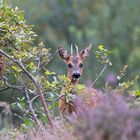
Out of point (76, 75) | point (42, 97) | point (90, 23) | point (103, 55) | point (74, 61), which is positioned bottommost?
point (42, 97)

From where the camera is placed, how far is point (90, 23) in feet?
161

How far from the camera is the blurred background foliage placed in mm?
43594

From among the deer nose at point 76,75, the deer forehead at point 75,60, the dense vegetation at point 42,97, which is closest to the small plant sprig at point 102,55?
the dense vegetation at point 42,97

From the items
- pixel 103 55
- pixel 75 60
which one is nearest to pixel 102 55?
pixel 103 55

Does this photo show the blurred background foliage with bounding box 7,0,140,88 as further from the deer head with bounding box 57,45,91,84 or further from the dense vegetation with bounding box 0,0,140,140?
the dense vegetation with bounding box 0,0,140,140

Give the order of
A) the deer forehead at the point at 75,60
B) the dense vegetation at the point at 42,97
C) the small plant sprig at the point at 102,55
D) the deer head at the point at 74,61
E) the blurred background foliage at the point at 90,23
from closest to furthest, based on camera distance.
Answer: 1. the dense vegetation at the point at 42,97
2. the small plant sprig at the point at 102,55
3. the deer head at the point at 74,61
4. the deer forehead at the point at 75,60
5. the blurred background foliage at the point at 90,23

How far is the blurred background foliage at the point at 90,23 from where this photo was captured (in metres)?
43.6

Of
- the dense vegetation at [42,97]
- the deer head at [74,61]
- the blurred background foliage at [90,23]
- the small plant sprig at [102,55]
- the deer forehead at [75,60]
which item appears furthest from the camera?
the blurred background foliage at [90,23]

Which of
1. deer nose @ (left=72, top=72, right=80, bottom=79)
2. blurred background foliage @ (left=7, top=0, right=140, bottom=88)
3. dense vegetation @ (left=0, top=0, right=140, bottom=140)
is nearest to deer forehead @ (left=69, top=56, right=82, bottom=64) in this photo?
deer nose @ (left=72, top=72, right=80, bottom=79)

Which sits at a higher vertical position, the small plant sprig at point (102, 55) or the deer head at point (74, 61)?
the deer head at point (74, 61)

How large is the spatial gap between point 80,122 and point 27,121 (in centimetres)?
322

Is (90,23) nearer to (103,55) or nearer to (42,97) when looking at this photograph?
(103,55)

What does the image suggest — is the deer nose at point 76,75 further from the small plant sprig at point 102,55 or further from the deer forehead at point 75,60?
the small plant sprig at point 102,55

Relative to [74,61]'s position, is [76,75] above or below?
below
